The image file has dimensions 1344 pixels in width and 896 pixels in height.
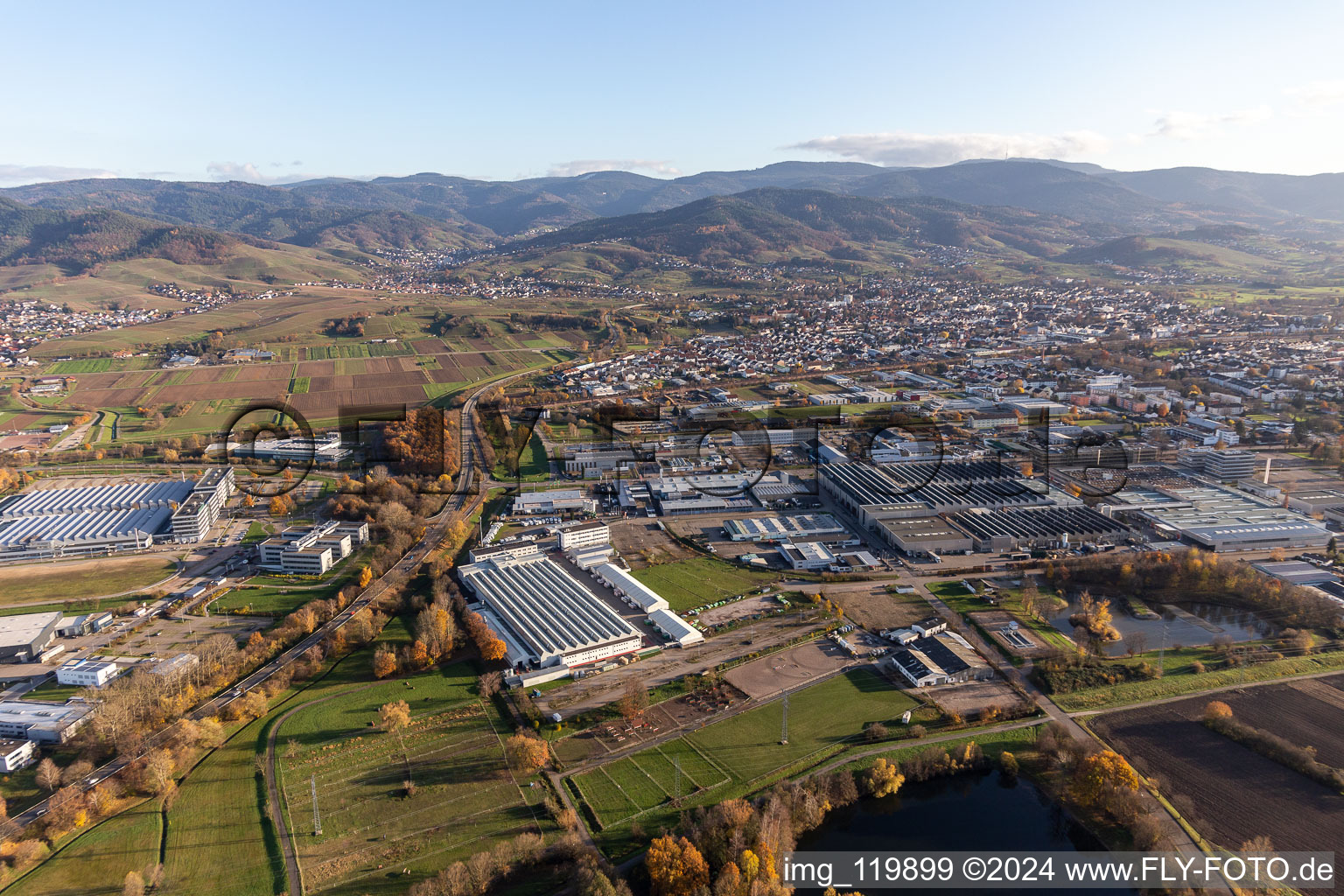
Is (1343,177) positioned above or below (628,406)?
above

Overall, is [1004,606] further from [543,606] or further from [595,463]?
[595,463]

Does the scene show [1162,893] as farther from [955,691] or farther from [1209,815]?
[955,691]

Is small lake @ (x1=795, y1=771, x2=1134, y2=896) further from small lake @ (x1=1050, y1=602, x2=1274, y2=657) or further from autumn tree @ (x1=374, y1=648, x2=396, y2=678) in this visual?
autumn tree @ (x1=374, y1=648, x2=396, y2=678)

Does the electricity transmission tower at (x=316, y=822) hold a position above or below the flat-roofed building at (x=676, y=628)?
below

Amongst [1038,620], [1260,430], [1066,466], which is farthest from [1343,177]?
[1038,620]

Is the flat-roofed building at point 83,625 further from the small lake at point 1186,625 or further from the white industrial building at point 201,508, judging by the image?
the small lake at point 1186,625

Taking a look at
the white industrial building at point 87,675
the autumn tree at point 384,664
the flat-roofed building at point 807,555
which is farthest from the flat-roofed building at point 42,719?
the flat-roofed building at point 807,555
